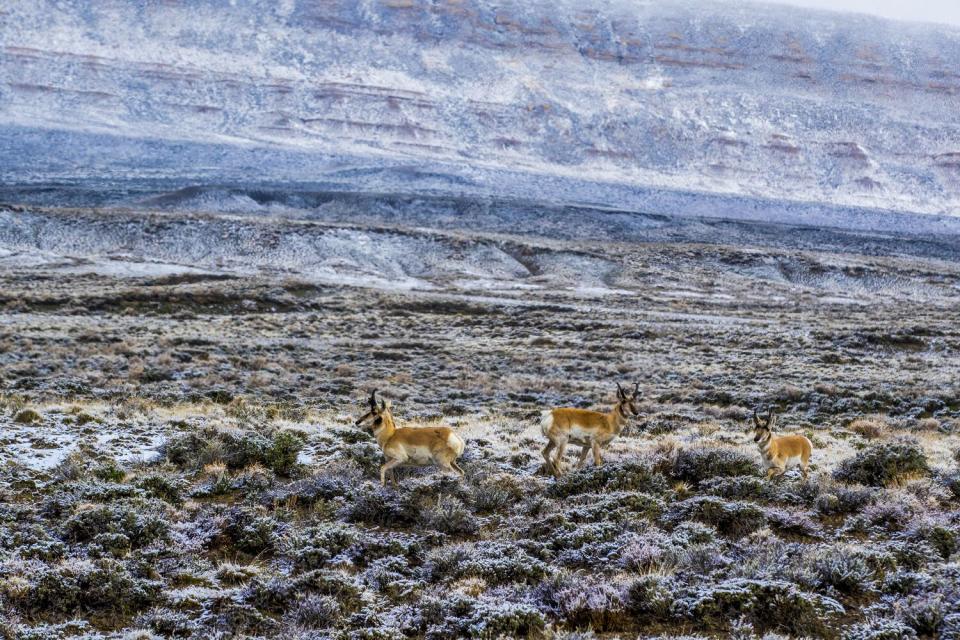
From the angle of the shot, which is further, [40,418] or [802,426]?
[802,426]

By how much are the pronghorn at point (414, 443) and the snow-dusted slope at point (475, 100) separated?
114319 millimetres

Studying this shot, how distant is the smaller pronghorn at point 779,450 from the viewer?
966 centimetres

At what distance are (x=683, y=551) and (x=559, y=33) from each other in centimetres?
17964

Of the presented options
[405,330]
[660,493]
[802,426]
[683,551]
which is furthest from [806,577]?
[405,330]

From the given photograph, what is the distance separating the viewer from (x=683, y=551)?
6.72m

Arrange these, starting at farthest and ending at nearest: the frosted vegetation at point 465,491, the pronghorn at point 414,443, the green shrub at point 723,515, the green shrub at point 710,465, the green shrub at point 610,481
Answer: the green shrub at point 710,465 < the pronghorn at point 414,443 < the green shrub at point 610,481 < the green shrub at point 723,515 < the frosted vegetation at point 465,491

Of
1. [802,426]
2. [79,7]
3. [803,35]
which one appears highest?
[803,35]

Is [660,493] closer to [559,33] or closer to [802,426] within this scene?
[802,426]

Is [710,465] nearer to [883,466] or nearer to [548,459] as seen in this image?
[548,459]

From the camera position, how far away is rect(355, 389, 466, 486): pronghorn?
358 inches

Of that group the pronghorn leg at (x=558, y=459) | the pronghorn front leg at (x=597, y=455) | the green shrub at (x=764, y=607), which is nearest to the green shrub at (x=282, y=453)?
the pronghorn leg at (x=558, y=459)

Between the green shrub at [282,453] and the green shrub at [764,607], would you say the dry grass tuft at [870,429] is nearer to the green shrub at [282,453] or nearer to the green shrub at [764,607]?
the green shrub at [764,607]

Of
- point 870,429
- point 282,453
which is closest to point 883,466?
point 870,429

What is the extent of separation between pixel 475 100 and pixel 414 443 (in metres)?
151
